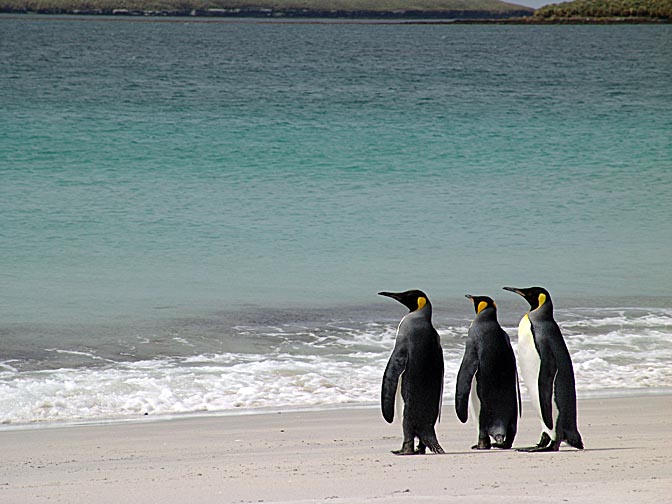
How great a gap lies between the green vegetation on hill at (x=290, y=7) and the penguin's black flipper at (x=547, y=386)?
8572cm

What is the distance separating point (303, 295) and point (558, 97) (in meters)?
22.2

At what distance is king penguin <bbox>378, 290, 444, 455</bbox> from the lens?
3.30 m

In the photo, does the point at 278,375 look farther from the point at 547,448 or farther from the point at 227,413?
the point at 547,448

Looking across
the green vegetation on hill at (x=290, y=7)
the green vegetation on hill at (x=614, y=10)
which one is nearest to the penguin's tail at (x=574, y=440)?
the green vegetation on hill at (x=614, y=10)

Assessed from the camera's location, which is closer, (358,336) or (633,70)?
(358,336)

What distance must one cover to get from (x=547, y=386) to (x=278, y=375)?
2077 millimetres

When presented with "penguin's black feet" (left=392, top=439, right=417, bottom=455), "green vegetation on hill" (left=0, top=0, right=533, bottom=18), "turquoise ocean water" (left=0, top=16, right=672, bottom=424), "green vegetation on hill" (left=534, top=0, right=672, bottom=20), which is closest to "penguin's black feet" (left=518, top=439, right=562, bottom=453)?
"penguin's black feet" (left=392, top=439, right=417, bottom=455)

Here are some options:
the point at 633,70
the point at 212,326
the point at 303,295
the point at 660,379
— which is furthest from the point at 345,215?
the point at 633,70

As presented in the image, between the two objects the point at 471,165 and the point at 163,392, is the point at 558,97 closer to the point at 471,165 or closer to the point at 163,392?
the point at 471,165

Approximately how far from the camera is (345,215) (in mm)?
11344

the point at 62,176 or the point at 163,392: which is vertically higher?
the point at 62,176

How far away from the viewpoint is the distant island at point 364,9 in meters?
77.4

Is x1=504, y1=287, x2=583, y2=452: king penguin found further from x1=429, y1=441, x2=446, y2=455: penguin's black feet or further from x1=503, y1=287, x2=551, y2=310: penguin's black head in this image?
x1=429, y1=441, x2=446, y2=455: penguin's black feet

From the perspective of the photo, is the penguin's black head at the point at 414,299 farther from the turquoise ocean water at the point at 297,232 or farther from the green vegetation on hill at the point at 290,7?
the green vegetation on hill at the point at 290,7
